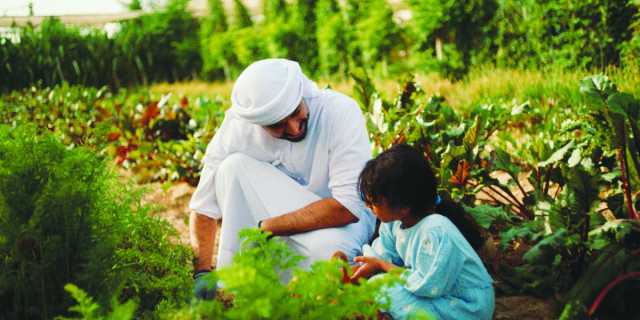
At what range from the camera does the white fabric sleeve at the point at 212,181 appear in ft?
10.7

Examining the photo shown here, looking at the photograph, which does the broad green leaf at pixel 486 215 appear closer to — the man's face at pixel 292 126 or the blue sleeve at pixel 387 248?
the blue sleeve at pixel 387 248

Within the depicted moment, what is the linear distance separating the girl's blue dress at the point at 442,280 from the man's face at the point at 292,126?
28.7 inches

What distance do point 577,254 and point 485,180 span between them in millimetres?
748

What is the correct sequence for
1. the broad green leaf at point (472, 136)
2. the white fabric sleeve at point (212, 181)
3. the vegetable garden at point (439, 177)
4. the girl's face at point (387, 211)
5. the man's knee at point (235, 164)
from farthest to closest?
the broad green leaf at point (472, 136)
the white fabric sleeve at point (212, 181)
the man's knee at point (235, 164)
the girl's face at point (387, 211)
the vegetable garden at point (439, 177)

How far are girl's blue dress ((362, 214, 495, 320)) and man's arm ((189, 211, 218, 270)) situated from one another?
41.1 inches

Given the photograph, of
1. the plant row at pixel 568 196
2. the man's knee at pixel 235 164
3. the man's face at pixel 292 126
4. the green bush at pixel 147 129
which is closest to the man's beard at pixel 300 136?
the man's face at pixel 292 126

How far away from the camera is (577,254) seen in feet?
9.30

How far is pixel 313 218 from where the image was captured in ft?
9.75

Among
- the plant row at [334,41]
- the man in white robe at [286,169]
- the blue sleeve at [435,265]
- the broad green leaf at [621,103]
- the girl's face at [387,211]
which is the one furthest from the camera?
the plant row at [334,41]

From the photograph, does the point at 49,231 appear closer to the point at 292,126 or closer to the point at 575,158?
the point at 292,126

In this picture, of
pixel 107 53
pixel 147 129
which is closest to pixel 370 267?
pixel 147 129

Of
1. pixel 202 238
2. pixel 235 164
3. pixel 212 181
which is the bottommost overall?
pixel 202 238

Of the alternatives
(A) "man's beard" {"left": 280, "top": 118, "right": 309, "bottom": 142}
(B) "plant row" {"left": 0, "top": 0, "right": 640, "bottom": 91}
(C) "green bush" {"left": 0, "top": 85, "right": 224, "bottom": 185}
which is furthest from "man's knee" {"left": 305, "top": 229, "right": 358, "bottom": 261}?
(B) "plant row" {"left": 0, "top": 0, "right": 640, "bottom": 91}

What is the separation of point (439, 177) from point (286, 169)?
78cm
